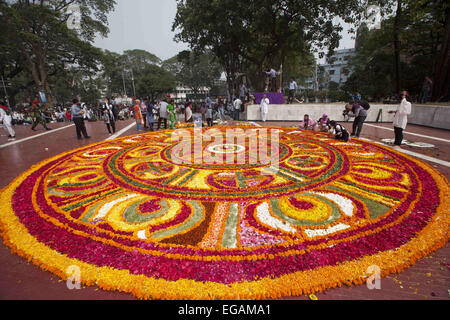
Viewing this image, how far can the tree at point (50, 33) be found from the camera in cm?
1830

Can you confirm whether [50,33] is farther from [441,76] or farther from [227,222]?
[441,76]

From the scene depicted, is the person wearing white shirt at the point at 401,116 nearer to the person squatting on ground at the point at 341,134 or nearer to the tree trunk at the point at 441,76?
the person squatting on ground at the point at 341,134

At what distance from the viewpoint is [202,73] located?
54.9 metres

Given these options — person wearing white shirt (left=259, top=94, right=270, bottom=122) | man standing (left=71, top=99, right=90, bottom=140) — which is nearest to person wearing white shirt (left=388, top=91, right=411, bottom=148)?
person wearing white shirt (left=259, top=94, right=270, bottom=122)

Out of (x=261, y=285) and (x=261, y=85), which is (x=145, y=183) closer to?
(x=261, y=285)

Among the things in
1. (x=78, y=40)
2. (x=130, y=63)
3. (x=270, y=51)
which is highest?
(x=130, y=63)

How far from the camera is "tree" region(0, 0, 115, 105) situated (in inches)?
720

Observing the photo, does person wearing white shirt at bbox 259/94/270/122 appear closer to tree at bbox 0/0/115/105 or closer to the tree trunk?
the tree trunk

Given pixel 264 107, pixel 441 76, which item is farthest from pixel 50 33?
pixel 441 76

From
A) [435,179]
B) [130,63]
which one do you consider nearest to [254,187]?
[435,179]

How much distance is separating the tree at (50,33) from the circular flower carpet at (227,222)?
21.4 m

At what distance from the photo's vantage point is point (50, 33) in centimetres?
2078

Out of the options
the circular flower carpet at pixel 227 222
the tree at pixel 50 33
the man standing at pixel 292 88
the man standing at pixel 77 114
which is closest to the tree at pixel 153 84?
the tree at pixel 50 33
